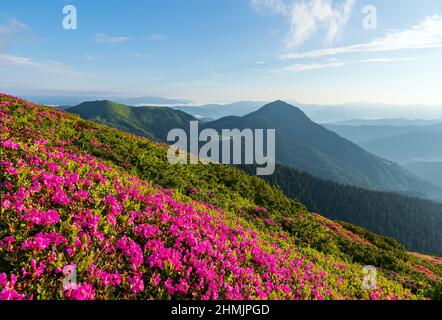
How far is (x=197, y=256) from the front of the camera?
8234 mm

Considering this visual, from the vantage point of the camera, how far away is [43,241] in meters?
6.34

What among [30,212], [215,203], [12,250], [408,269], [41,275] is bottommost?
[408,269]

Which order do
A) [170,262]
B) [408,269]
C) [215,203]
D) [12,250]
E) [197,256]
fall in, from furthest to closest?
[408,269]
[215,203]
[197,256]
[170,262]
[12,250]

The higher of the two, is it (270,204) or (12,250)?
(12,250)

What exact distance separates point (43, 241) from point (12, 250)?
59 centimetres

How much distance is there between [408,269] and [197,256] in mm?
21484

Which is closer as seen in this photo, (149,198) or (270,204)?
(149,198)
